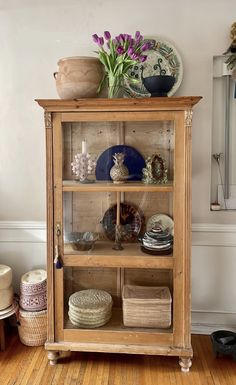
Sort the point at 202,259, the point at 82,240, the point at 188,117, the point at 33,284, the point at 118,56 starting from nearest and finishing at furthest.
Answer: the point at 188,117 < the point at 118,56 < the point at 82,240 < the point at 33,284 < the point at 202,259

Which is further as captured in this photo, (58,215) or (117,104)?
Result: (58,215)

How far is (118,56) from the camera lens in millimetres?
1987

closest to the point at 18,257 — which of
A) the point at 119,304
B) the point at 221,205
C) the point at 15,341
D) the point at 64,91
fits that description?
the point at 15,341

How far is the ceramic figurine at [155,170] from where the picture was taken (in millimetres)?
2008

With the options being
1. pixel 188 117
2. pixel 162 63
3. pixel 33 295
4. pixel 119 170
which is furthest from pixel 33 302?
pixel 162 63

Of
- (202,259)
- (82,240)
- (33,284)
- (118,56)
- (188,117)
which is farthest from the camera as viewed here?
(202,259)

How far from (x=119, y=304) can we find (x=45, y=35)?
1.80m

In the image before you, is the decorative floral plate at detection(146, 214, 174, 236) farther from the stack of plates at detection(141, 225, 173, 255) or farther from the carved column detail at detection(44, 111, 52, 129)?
the carved column detail at detection(44, 111, 52, 129)

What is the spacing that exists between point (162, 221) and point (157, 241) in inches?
4.7

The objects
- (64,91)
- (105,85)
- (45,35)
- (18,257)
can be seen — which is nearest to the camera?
(64,91)

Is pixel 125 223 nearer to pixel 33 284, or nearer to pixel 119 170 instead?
pixel 119 170

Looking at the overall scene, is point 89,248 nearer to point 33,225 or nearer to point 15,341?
point 33,225

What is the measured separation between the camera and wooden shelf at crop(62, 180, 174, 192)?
2002 millimetres

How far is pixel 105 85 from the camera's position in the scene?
2.16 meters
